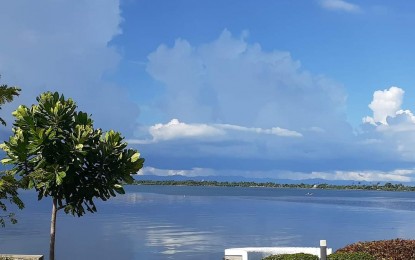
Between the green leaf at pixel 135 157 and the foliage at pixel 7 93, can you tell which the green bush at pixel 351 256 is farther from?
the foliage at pixel 7 93

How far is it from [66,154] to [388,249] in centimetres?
956

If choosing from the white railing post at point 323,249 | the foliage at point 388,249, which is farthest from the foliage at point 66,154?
the foliage at point 388,249

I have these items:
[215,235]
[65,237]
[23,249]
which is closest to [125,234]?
[65,237]

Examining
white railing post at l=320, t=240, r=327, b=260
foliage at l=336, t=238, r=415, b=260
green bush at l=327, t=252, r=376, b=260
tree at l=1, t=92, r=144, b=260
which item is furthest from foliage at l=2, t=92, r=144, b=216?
foliage at l=336, t=238, r=415, b=260

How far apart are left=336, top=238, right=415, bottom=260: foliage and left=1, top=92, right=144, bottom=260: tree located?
7280 mm

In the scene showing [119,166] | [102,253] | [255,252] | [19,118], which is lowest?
[102,253]

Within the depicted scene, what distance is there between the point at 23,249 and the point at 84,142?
42265 mm

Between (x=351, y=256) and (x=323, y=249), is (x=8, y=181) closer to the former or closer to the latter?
(x=323, y=249)

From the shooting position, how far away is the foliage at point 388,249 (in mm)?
14789

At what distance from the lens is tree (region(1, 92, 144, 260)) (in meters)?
11.3

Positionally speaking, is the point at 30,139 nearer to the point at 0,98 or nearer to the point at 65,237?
the point at 0,98

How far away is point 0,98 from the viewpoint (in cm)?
1314

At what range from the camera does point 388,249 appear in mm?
15039

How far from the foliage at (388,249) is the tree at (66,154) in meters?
7.28
